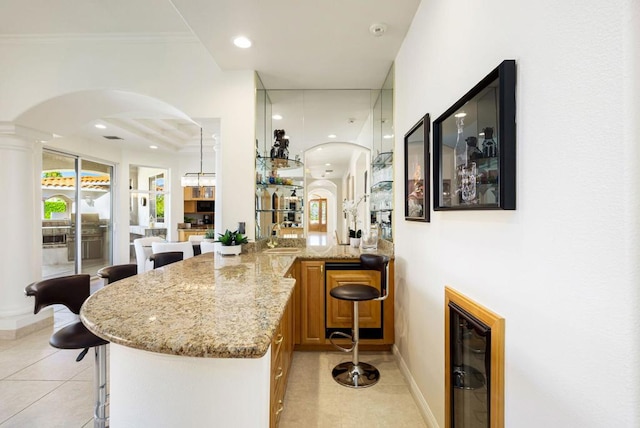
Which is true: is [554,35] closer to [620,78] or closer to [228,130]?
[620,78]

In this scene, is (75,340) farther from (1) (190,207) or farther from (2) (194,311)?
(1) (190,207)

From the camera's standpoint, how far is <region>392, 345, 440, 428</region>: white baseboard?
1936mm

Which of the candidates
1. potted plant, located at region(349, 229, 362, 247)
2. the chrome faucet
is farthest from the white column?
potted plant, located at region(349, 229, 362, 247)

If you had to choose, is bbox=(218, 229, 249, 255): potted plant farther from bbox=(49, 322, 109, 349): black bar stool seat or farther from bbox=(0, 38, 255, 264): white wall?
bbox=(49, 322, 109, 349): black bar stool seat

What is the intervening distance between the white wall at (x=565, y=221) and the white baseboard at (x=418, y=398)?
1.04 m

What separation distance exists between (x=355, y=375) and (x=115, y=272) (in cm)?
209

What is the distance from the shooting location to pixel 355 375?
256 centimetres

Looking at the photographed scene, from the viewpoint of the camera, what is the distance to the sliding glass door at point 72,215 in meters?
5.57

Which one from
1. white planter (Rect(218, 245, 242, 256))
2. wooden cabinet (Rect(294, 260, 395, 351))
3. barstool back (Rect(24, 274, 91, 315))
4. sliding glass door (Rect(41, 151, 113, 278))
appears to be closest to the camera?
barstool back (Rect(24, 274, 91, 315))

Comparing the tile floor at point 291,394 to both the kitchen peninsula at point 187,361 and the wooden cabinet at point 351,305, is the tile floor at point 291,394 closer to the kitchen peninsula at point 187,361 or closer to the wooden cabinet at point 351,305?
the wooden cabinet at point 351,305

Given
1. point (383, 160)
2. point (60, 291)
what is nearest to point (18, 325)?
point (60, 291)

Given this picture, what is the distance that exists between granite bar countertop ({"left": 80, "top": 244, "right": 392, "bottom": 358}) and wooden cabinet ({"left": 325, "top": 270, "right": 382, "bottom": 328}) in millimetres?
967

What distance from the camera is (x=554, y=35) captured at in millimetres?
866

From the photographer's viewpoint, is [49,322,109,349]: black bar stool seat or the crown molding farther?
the crown molding
